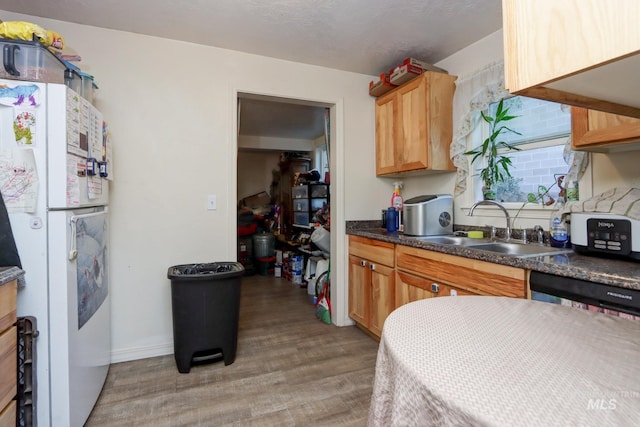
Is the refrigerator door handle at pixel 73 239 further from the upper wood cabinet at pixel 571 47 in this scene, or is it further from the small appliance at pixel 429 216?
the small appliance at pixel 429 216

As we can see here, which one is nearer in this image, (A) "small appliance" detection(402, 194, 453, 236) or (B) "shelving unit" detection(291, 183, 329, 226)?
(A) "small appliance" detection(402, 194, 453, 236)

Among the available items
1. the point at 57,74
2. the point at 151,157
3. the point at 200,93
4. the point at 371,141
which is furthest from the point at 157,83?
the point at 371,141

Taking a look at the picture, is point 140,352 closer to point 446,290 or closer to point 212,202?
point 212,202

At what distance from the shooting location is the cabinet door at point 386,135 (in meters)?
2.71

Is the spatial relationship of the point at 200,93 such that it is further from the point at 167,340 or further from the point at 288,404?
the point at 288,404

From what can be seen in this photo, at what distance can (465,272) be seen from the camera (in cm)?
167

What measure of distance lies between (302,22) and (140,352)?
2.56 m

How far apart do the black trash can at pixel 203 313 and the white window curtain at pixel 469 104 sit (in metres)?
1.81

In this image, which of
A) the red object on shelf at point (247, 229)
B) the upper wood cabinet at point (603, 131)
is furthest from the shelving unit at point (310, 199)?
the upper wood cabinet at point (603, 131)

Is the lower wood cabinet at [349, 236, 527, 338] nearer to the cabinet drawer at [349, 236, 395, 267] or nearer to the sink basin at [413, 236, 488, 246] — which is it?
the cabinet drawer at [349, 236, 395, 267]

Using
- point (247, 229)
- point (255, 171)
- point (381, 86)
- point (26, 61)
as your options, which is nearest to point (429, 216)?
point (381, 86)

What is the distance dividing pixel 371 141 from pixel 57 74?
229 cm

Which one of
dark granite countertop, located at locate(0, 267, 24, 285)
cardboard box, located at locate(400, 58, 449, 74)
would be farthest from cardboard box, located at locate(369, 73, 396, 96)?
dark granite countertop, located at locate(0, 267, 24, 285)

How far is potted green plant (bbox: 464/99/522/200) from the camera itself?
213cm
